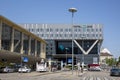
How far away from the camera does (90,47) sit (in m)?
141

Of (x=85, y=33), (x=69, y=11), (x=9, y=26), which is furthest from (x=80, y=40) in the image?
(x=69, y=11)

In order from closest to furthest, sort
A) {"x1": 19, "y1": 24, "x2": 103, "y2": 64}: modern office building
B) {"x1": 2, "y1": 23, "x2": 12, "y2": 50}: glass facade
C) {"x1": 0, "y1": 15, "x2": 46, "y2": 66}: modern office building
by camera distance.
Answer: {"x1": 0, "y1": 15, "x2": 46, "y2": 66}: modern office building, {"x1": 2, "y1": 23, "x2": 12, "y2": 50}: glass facade, {"x1": 19, "y1": 24, "x2": 103, "y2": 64}: modern office building

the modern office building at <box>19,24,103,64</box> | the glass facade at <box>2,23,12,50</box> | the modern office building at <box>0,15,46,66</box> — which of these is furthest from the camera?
the modern office building at <box>19,24,103,64</box>

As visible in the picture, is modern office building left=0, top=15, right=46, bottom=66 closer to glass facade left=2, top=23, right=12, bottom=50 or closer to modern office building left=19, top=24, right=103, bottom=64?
glass facade left=2, top=23, right=12, bottom=50

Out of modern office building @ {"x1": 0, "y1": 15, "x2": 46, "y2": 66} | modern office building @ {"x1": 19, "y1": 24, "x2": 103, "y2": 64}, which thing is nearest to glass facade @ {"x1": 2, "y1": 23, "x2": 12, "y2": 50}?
modern office building @ {"x1": 0, "y1": 15, "x2": 46, "y2": 66}

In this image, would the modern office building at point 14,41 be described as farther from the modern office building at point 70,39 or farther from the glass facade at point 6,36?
the modern office building at point 70,39

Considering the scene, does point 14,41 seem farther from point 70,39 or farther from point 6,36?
point 70,39

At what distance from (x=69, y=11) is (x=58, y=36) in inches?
3650

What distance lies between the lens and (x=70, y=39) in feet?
460

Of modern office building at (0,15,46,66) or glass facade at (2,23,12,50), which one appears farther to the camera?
glass facade at (2,23,12,50)

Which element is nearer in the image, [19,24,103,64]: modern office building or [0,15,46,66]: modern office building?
[0,15,46,66]: modern office building

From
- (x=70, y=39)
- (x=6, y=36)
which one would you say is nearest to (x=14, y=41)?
(x=6, y=36)

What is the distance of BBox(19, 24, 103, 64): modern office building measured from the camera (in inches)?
5428

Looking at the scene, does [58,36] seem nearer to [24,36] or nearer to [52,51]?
[52,51]
